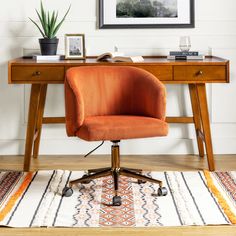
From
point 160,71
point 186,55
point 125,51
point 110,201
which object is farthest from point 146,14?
point 110,201

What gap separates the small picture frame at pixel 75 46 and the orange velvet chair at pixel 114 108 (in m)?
0.50

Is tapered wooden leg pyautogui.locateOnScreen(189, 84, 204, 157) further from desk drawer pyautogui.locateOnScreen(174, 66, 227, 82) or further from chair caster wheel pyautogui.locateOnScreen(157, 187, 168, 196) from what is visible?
chair caster wheel pyautogui.locateOnScreen(157, 187, 168, 196)

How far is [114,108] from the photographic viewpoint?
364 cm

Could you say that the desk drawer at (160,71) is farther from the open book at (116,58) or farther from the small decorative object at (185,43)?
the small decorative object at (185,43)

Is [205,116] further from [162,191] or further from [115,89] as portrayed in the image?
[162,191]

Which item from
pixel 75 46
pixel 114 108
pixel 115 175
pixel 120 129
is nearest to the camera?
pixel 120 129

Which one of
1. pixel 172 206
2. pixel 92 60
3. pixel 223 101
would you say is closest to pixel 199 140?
pixel 223 101

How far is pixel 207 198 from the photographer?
328cm

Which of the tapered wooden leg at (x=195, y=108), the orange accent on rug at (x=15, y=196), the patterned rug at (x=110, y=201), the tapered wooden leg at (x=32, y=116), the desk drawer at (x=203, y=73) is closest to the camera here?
the patterned rug at (x=110, y=201)

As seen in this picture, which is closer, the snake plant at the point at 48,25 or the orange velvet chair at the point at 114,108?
the orange velvet chair at the point at 114,108

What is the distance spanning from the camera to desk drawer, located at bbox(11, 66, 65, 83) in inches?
150

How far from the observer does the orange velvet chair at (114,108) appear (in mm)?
3225

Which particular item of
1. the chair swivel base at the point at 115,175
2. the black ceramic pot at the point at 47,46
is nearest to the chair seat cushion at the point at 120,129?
the chair swivel base at the point at 115,175

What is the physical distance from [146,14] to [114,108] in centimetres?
102
